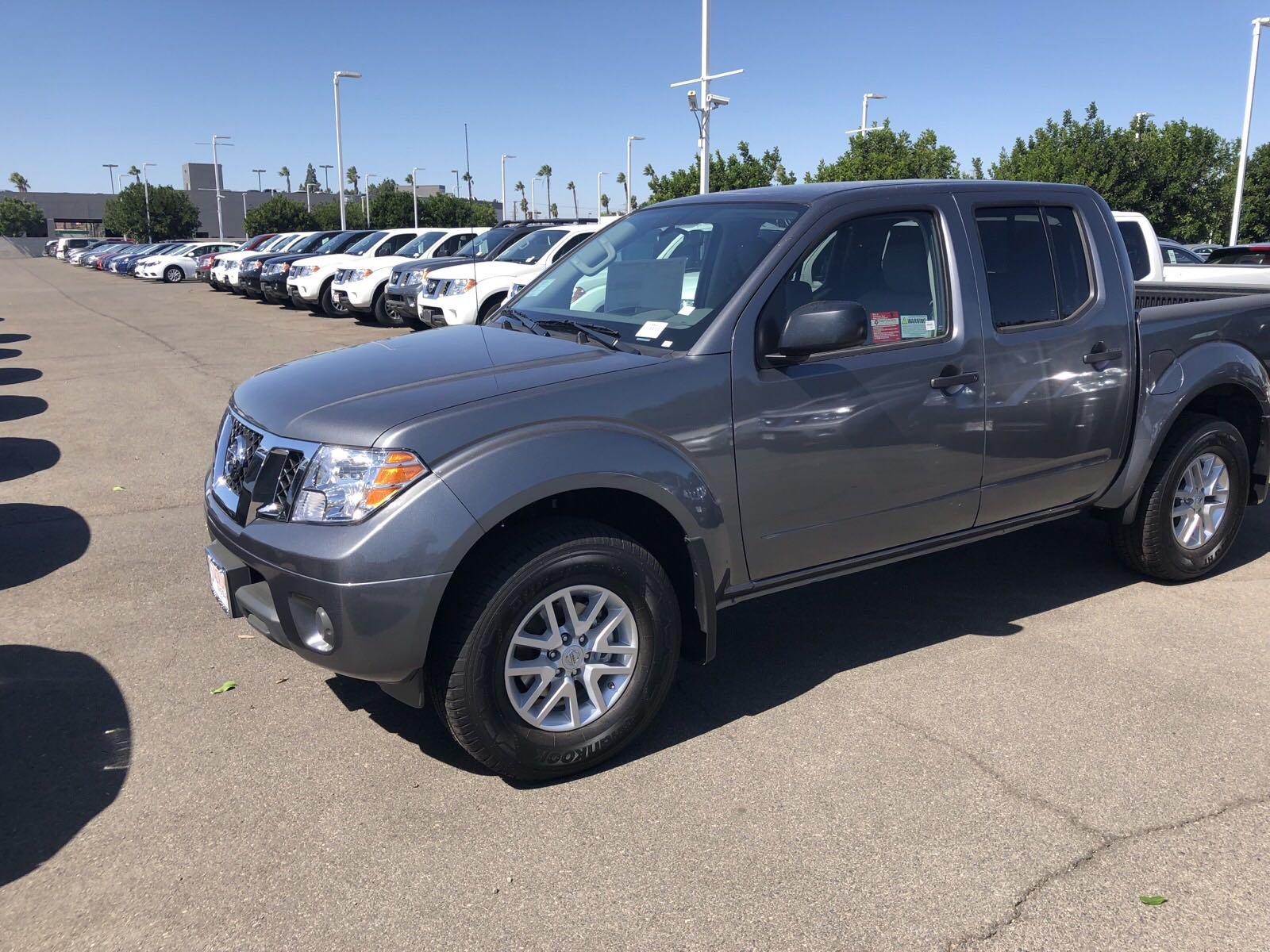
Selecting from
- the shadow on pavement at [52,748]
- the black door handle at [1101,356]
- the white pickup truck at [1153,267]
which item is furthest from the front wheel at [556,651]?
the white pickup truck at [1153,267]

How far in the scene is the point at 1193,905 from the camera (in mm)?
2881

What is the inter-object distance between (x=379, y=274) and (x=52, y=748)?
16171mm

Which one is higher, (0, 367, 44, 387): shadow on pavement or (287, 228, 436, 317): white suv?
(287, 228, 436, 317): white suv

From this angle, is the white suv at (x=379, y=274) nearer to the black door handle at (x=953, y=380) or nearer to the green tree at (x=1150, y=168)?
Result: the black door handle at (x=953, y=380)

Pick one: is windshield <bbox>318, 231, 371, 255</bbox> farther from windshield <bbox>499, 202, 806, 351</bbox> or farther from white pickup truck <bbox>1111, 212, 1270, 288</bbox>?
windshield <bbox>499, 202, 806, 351</bbox>

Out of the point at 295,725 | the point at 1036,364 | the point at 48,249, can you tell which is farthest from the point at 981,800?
the point at 48,249

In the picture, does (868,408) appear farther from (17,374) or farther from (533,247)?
(533,247)

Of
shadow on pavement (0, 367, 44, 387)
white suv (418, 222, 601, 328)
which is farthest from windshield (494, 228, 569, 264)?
shadow on pavement (0, 367, 44, 387)

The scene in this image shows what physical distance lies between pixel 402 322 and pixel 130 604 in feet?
45.7

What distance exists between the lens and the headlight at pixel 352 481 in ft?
10.5

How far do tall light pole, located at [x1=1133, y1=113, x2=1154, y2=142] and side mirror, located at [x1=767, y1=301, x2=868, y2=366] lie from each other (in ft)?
125

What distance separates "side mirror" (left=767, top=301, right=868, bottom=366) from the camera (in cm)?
369

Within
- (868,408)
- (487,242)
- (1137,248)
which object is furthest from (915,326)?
(487,242)

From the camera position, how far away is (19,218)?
403ft
